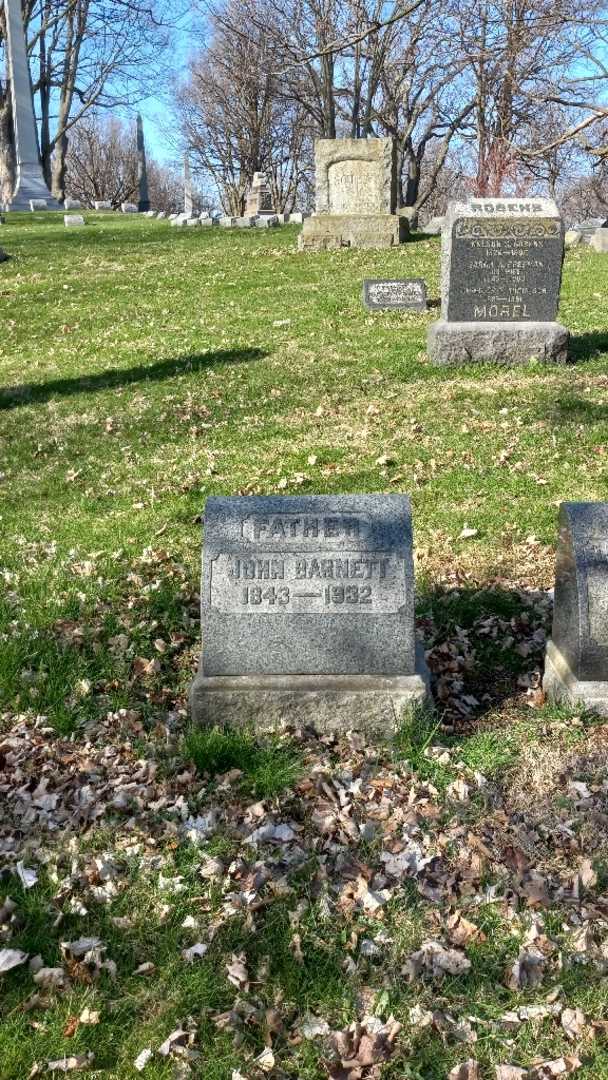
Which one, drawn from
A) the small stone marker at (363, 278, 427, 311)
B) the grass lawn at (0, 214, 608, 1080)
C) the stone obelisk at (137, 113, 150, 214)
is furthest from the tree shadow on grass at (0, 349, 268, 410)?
the stone obelisk at (137, 113, 150, 214)

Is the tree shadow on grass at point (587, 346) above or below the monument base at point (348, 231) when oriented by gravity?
below

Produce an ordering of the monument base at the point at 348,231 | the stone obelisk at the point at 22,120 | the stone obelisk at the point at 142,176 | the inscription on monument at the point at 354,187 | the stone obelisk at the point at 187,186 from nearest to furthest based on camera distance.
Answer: the monument base at the point at 348,231 → the inscription on monument at the point at 354,187 → the stone obelisk at the point at 22,120 → the stone obelisk at the point at 142,176 → the stone obelisk at the point at 187,186

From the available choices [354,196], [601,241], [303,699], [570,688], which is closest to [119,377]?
[303,699]

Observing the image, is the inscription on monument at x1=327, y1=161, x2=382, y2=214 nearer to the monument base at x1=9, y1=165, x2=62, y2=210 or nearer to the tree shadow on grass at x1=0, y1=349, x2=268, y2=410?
the tree shadow on grass at x1=0, y1=349, x2=268, y2=410

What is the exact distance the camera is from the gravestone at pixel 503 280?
10.2m

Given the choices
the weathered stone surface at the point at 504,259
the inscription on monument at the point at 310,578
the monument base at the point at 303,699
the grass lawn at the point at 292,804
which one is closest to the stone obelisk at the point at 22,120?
the weathered stone surface at the point at 504,259

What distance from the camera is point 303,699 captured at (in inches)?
170

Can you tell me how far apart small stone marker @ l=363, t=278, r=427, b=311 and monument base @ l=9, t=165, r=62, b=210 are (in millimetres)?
23976

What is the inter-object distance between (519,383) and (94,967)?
794cm

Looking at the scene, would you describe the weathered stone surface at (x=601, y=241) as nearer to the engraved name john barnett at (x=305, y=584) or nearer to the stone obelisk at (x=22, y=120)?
the engraved name john barnett at (x=305, y=584)

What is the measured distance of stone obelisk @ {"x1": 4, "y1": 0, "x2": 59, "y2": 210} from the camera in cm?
3189

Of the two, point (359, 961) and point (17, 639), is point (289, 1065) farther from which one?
point (17, 639)

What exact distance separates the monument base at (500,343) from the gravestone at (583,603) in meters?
6.26

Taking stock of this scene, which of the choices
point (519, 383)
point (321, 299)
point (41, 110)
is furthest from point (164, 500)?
point (41, 110)
